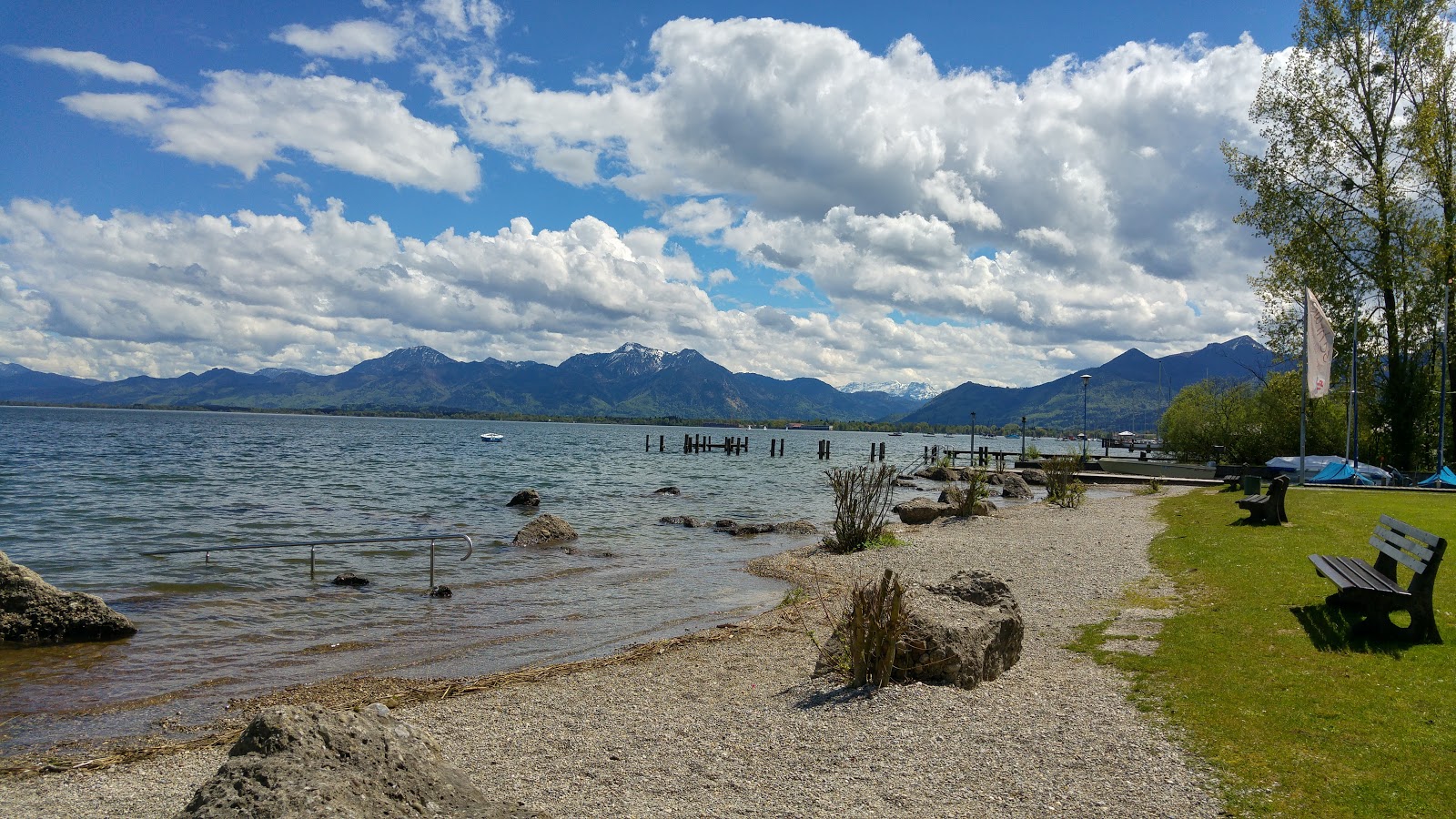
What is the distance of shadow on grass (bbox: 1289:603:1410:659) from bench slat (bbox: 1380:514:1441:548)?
95 cm

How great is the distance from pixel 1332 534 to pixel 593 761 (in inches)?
574

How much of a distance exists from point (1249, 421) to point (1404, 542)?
4033 centimetres

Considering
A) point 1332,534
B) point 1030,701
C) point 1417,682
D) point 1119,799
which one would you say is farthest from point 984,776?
point 1332,534

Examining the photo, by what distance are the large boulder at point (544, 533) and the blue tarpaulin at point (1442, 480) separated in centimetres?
2860

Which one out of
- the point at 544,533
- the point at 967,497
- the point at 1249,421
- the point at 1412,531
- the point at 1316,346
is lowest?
the point at 544,533

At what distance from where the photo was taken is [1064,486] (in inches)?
1168

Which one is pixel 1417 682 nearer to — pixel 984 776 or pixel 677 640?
pixel 984 776

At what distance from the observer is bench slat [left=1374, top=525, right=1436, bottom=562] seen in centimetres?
765

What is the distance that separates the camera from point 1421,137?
27812 millimetres

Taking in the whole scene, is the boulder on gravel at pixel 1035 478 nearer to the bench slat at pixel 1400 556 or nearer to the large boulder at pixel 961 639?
the bench slat at pixel 1400 556

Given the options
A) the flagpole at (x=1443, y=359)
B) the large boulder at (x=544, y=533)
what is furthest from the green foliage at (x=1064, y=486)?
the large boulder at (x=544, y=533)

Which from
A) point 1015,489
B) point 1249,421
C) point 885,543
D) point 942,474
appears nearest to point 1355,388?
point 1015,489

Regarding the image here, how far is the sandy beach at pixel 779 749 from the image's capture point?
16.7ft

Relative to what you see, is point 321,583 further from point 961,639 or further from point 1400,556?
point 1400,556
